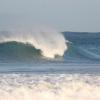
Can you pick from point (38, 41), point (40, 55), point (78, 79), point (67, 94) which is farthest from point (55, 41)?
point (67, 94)

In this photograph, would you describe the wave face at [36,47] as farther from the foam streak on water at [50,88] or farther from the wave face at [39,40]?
the foam streak on water at [50,88]

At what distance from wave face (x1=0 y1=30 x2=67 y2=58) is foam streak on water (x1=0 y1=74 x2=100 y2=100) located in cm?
1260

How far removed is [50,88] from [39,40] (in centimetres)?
1601

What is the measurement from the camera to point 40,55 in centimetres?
2225

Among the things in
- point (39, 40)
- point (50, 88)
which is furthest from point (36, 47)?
point (50, 88)

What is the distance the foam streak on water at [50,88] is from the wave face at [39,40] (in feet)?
41.3

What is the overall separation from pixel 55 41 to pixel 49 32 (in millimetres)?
1191

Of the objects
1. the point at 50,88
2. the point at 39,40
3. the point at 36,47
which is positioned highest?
the point at 39,40

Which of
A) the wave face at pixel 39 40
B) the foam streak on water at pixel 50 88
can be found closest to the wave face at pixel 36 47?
the wave face at pixel 39 40

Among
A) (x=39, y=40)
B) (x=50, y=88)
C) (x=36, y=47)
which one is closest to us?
(x=50, y=88)

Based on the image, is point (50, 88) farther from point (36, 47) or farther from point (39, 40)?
point (39, 40)

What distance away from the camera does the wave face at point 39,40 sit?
23.8m

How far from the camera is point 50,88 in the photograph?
913cm

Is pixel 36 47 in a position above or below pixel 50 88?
above
